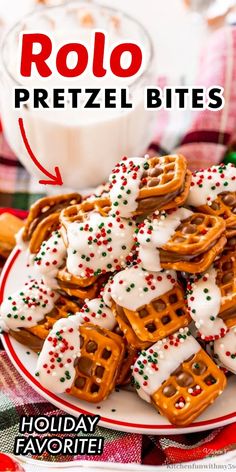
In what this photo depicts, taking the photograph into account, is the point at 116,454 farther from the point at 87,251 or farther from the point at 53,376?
the point at 87,251

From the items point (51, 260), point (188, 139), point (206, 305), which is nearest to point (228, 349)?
point (206, 305)

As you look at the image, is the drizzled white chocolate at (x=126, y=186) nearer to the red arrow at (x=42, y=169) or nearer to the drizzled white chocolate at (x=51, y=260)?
the drizzled white chocolate at (x=51, y=260)

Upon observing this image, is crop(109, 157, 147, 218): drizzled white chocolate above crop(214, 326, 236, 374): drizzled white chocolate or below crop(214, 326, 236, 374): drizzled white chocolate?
above

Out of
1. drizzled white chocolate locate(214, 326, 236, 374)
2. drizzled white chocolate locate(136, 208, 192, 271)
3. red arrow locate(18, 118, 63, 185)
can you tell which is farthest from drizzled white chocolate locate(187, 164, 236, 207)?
red arrow locate(18, 118, 63, 185)

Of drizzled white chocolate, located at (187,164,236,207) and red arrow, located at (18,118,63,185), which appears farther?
red arrow, located at (18,118,63,185)

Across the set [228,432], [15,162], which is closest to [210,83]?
[15,162]

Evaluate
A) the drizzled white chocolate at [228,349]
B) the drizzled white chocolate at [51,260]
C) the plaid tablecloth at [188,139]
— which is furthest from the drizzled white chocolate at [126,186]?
the plaid tablecloth at [188,139]

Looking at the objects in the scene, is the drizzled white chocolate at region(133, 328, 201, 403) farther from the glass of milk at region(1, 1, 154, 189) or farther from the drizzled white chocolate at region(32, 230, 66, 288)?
the glass of milk at region(1, 1, 154, 189)

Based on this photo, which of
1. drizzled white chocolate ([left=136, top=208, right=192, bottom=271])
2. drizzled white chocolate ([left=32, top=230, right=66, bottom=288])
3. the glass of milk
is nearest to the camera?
drizzled white chocolate ([left=136, top=208, right=192, bottom=271])
